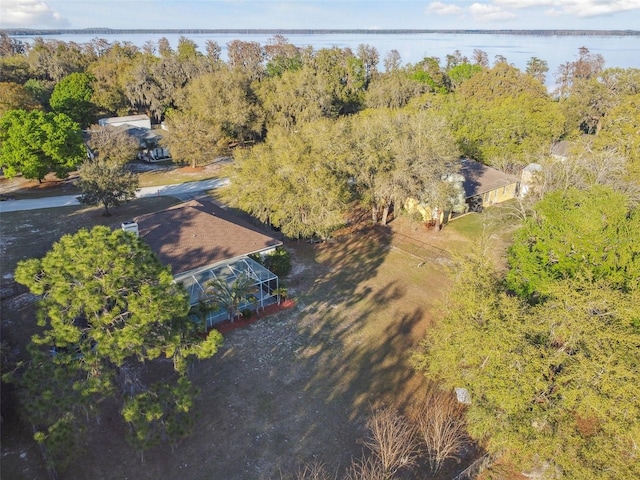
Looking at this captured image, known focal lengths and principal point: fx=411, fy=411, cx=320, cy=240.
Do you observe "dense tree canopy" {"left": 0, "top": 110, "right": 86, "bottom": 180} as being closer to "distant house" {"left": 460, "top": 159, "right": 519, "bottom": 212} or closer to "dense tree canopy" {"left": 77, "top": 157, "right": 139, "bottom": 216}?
"dense tree canopy" {"left": 77, "top": 157, "right": 139, "bottom": 216}

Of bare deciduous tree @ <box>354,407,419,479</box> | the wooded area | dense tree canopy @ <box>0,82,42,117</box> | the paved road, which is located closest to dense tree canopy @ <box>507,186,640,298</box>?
the wooded area

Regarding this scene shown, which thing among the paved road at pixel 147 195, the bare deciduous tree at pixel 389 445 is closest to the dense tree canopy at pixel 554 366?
the bare deciduous tree at pixel 389 445

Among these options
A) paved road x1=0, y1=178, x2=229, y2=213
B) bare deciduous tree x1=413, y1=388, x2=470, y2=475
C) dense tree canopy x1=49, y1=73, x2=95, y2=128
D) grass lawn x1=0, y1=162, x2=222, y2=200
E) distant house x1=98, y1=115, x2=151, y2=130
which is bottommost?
bare deciduous tree x1=413, y1=388, x2=470, y2=475

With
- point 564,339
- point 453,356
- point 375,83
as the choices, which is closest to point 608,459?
point 564,339

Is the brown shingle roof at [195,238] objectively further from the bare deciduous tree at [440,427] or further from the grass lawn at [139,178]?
the grass lawn at [139,178]

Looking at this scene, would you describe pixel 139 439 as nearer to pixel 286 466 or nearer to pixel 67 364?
pixel 67 364

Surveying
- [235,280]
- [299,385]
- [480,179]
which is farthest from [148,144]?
[299,385]
